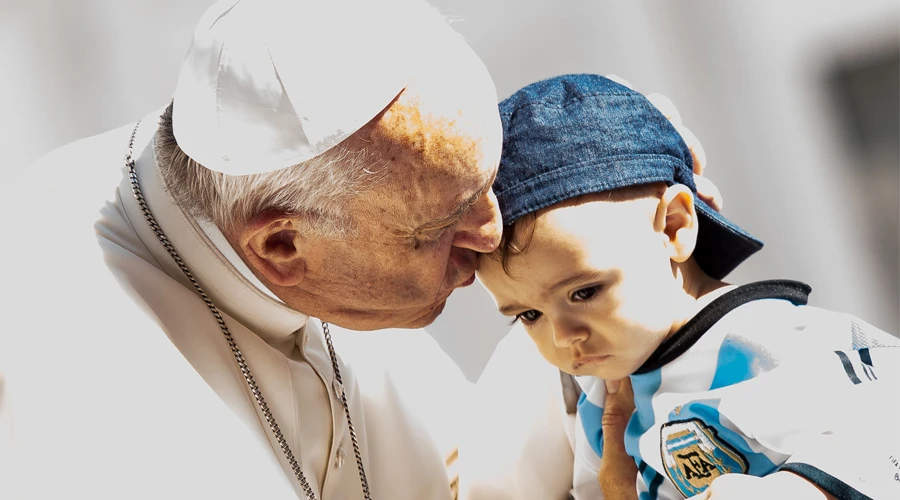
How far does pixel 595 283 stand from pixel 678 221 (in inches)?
7.7

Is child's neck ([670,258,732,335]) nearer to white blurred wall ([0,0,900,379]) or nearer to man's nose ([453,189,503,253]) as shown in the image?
man's nose ([453,189,503,253])

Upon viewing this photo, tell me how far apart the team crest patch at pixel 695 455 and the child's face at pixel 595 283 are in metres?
0.14

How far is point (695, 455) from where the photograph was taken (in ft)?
4.70

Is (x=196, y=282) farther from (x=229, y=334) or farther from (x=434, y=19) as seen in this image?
(x=434, y=19)

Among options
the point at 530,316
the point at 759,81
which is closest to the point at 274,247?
the point at 530,316

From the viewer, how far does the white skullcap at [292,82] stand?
128 centimetres

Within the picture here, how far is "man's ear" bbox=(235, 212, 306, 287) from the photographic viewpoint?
1.37 m

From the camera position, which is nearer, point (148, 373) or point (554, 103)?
point (148, 373)

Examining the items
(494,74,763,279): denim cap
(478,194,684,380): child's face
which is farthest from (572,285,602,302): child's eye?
(494,74,763,279): denim cap

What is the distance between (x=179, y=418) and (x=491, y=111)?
58 cm

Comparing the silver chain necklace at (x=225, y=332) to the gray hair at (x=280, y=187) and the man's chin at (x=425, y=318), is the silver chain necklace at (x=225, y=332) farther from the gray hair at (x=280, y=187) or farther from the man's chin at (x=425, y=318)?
the man's chin at (x=425, y=318)

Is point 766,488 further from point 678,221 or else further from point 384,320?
point 384,320

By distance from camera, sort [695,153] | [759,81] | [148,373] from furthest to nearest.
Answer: [759,81] < [695,153] < [148,373]

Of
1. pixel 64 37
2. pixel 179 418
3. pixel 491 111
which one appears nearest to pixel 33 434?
pixel 179 418
